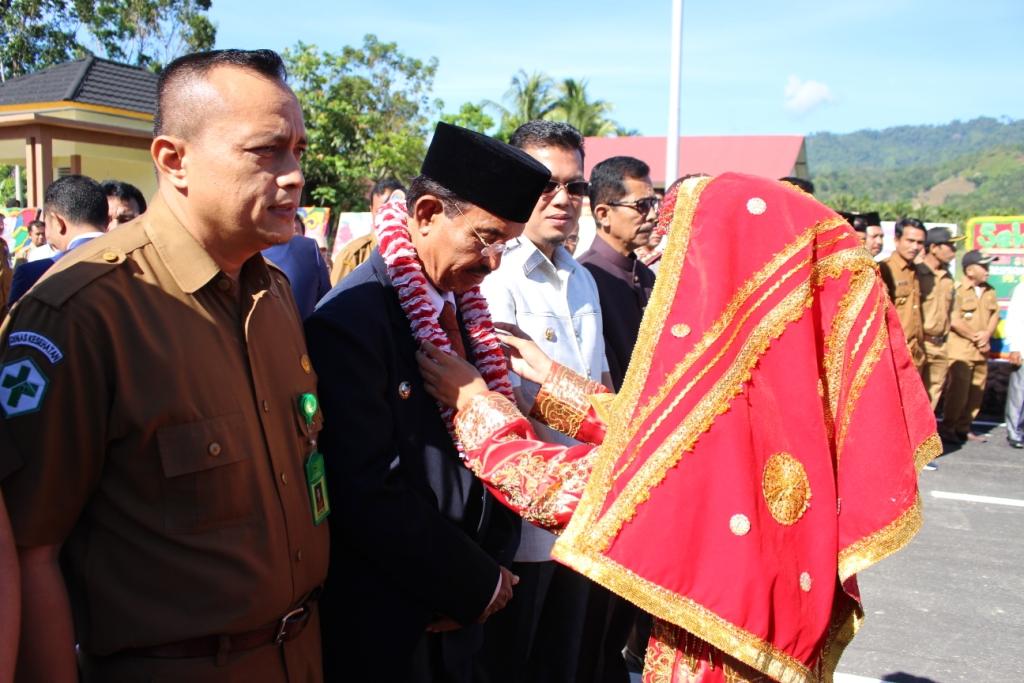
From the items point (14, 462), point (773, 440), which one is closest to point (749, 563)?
point (773, 440)

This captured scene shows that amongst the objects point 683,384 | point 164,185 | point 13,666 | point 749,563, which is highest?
point 164,185

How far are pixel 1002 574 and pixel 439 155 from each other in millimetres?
5318

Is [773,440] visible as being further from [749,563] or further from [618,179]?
[618,179]

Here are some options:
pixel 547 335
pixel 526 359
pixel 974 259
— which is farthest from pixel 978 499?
pixel 526 359

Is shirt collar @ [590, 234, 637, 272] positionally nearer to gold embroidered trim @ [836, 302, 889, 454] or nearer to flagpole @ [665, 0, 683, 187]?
gold embroidered trim @ [836, 302, 889, 454]

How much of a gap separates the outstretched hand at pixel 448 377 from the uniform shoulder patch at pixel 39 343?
0.96m

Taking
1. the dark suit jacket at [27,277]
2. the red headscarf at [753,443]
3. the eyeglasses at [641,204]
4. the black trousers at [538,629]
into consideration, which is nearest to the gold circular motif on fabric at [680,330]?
the red headscarf at [753,443]

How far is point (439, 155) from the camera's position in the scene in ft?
7.88

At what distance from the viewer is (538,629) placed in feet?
10.8

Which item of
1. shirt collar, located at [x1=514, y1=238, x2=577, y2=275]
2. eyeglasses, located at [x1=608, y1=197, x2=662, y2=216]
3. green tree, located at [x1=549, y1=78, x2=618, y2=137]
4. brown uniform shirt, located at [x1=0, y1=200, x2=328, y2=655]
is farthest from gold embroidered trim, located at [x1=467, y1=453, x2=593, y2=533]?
green tree, located at [x1=549, y1=78, x2=618, y2=137]

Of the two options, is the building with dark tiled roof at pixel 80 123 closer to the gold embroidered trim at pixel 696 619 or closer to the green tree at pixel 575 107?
the gold embroidered trim at pixel 696 619

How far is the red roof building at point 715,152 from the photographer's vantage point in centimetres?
2938

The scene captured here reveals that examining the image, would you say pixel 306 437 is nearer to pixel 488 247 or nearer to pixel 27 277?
pixel 488 247

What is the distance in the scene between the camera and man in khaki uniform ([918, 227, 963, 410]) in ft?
31.9
